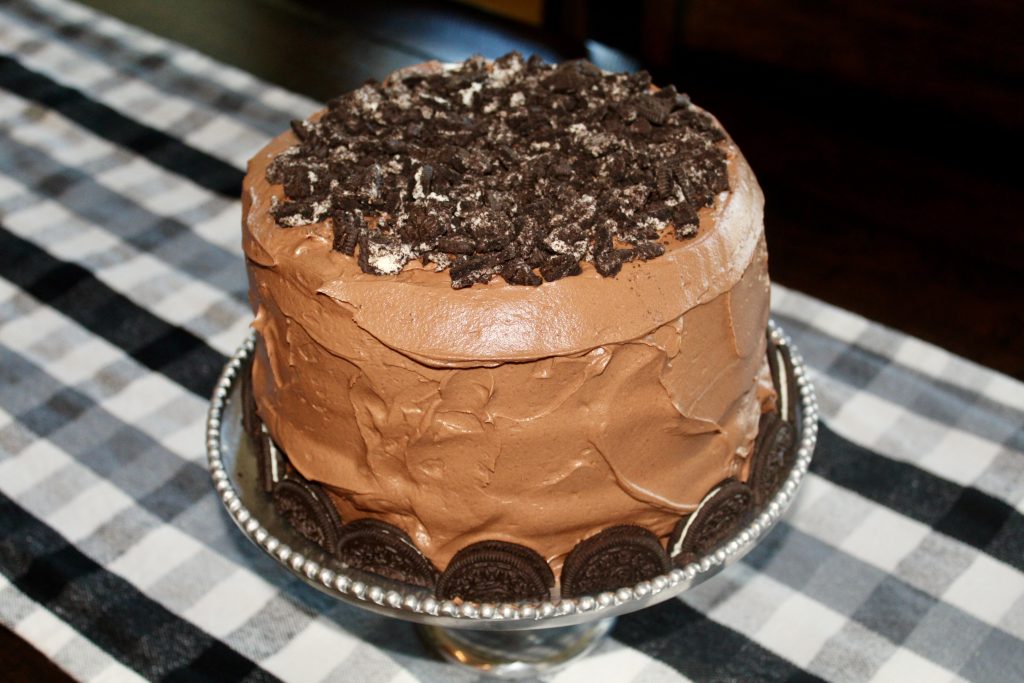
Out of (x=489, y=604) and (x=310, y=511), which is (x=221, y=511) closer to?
(x=310, y=511)

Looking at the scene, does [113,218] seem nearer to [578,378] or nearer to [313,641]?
[313,641]

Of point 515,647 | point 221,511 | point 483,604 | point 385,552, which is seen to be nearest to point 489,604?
point 483,604

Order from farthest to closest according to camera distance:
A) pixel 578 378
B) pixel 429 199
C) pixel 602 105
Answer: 1. pixel 602 105
2. pixel 429 199
3. pixel 578 378

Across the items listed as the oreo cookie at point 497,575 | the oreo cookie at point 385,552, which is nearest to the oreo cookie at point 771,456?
the oreo cookie at point 497,575

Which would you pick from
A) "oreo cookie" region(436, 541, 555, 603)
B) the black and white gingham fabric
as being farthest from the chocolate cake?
the black and white gingham fabric

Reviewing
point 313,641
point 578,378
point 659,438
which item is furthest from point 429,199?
point 313,641

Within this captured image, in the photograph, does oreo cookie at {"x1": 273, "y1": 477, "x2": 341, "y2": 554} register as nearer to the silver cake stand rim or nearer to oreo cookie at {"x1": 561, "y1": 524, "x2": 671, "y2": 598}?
the silver cake stand rim

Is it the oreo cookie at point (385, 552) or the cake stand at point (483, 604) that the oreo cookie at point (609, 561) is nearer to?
the cake stand at point (483, 604)
